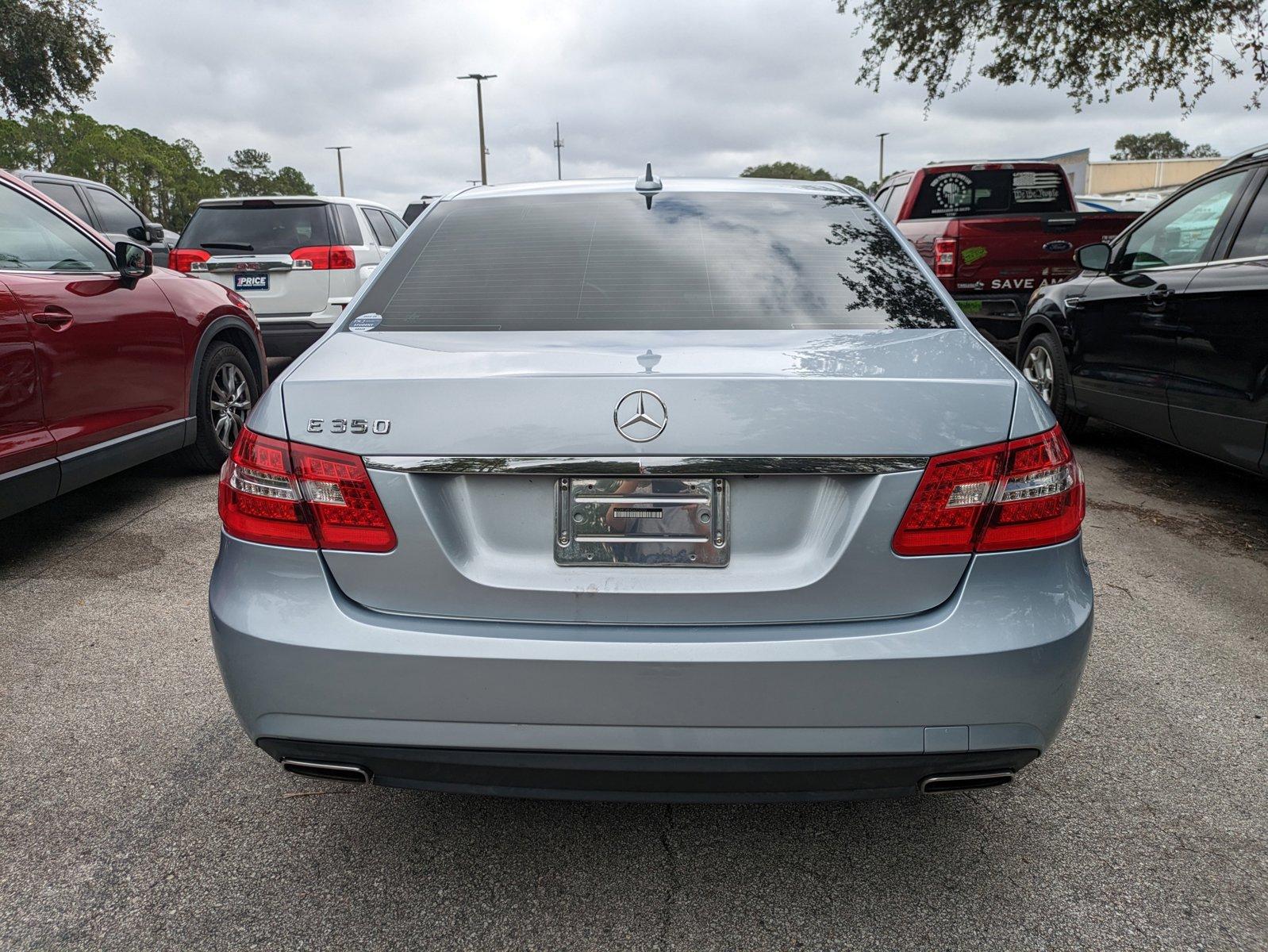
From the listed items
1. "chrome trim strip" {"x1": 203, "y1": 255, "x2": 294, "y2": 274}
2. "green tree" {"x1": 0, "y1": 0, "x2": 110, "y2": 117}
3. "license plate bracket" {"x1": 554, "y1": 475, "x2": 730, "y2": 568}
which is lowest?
"license plate bracket" {"x1": 554, "y1": 475, "x2": 730, "y2": 568}

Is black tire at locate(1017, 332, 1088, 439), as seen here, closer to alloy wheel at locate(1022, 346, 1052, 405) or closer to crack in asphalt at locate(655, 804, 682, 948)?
alloy wheel at locate(1022, 346, 1052, 405)

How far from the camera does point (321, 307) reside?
977 centimetres

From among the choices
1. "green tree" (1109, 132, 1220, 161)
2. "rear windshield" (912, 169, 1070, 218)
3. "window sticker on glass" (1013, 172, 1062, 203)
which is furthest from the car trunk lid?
"green tree" (1109, 132, 1220, 161)

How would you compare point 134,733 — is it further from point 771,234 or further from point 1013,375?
point 1013,375

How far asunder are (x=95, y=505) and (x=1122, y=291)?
19.4 ft

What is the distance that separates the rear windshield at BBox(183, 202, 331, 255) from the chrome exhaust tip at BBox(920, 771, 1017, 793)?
358 inches

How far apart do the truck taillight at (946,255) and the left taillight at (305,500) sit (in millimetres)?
7882

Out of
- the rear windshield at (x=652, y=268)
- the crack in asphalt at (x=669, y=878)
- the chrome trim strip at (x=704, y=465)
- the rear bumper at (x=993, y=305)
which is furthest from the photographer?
the rear bumper at (x=993, y=305)

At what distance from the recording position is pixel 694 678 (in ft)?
6.09

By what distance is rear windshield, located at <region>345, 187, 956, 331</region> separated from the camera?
7.95 feet

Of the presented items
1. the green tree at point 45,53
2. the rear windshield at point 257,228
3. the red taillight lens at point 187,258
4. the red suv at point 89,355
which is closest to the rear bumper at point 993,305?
the rear windshield at point 257,228

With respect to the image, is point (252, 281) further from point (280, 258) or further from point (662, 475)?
point (662, 475)

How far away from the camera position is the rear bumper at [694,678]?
1860 millimetres

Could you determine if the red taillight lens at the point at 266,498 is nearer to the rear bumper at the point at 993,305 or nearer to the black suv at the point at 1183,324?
the black suv at the point at 1183,324
